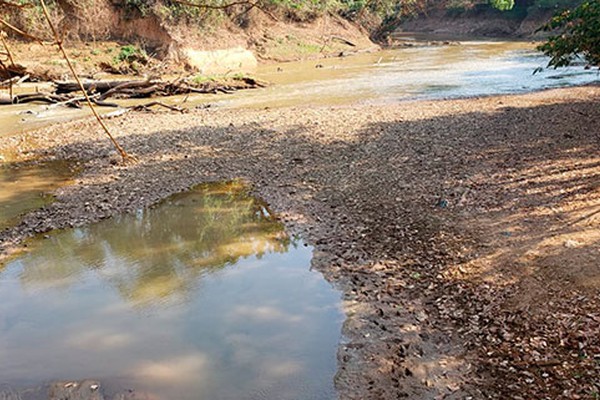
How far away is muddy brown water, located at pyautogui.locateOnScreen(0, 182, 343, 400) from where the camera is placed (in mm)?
4551

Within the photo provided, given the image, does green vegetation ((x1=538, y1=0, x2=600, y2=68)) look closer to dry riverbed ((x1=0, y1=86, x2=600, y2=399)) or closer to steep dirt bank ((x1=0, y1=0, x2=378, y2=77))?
dry riverbed ((x1=0, y1=86, x2=600, y2=399))

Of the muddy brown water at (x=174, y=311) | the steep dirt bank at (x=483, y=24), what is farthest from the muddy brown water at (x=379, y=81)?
the steep dirt bank at (x=483, y=24)

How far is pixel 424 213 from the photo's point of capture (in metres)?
7.80

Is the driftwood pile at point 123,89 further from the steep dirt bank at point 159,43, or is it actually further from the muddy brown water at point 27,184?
the muddy brown water at point 27,184

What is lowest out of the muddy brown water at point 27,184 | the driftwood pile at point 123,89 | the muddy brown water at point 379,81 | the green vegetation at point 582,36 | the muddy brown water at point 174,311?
the muddy brown water at point 174,311

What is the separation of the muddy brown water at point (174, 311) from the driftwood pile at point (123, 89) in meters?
13.0

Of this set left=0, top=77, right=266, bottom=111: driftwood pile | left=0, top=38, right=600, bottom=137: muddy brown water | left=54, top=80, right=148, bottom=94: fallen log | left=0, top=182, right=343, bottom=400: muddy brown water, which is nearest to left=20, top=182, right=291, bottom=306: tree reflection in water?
left=0, top=182, right=343, bottom=400: muddy brown water

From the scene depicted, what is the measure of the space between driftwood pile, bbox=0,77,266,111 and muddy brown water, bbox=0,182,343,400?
42.7ft

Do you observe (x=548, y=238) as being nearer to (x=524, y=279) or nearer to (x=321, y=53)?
(x=524, y=279)

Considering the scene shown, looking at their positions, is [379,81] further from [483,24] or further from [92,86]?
[483,24]

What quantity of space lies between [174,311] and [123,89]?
17.2m

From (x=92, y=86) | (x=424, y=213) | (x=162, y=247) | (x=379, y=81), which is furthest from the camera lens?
(x=379, y=81)

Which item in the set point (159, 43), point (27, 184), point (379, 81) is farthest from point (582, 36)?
point (159, 43)

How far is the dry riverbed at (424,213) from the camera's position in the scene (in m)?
4.56
